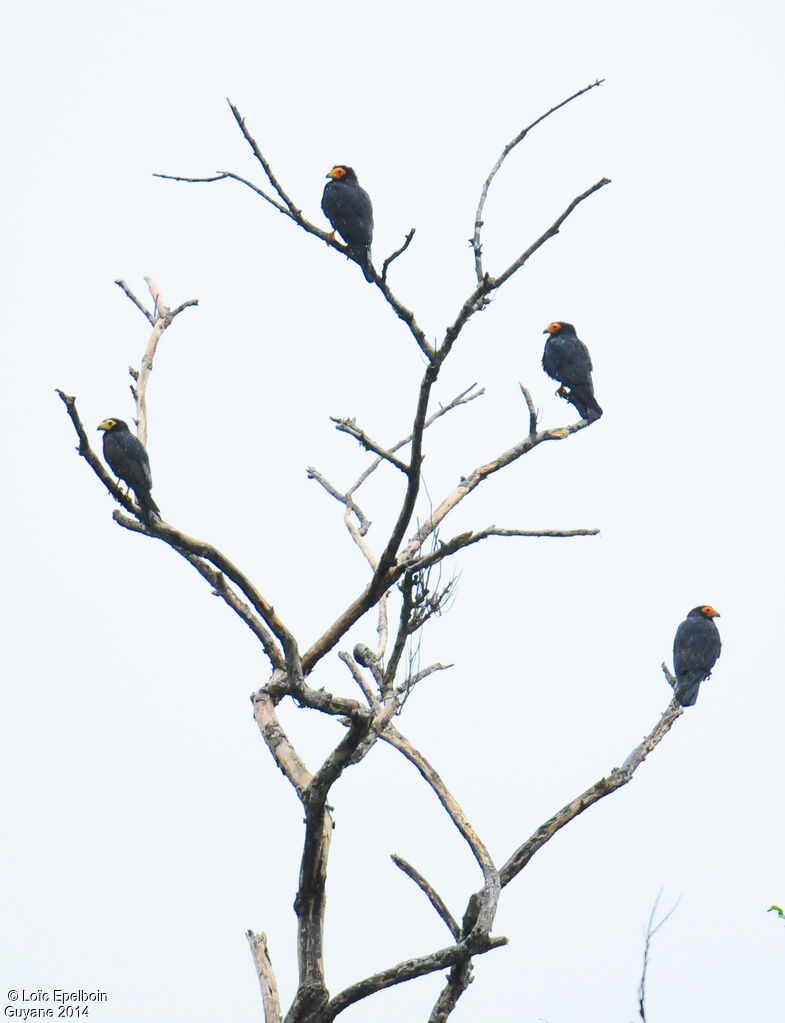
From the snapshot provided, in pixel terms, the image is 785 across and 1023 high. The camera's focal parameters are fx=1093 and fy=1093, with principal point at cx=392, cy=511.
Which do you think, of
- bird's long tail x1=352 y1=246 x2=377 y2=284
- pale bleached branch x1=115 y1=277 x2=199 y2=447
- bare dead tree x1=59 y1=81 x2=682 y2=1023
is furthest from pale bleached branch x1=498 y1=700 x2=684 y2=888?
bird's long tail x1=352 y1=246 x2=377 y2=284

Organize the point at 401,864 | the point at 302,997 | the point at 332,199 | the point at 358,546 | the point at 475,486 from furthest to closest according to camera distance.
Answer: the point at 332,199 → the point at 358,546 → the point at 475,486 → the point at 401,864 → the point at 302,997

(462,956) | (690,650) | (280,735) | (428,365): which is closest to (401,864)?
(462,956)

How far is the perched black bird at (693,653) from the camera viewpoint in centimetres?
867

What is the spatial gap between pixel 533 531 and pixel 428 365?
1.48m

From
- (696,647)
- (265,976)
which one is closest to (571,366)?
(696,647)

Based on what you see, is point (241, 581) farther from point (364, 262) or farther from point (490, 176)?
point (364, 262)

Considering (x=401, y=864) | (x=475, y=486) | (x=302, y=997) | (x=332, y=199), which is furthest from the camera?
(x=332, y=199)

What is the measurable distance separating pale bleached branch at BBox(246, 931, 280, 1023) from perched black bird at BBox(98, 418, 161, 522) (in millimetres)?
2355

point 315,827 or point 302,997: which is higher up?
point 315,827

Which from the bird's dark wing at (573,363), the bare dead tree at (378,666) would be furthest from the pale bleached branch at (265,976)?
the bird's dark wing at (573,363)

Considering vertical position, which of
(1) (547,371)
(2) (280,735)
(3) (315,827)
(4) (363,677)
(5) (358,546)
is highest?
(1) (547,371)

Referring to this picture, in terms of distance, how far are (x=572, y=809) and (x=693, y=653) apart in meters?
3.33

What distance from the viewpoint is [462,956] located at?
17.9 ft

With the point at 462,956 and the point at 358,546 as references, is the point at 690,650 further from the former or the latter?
the point at 462,956
